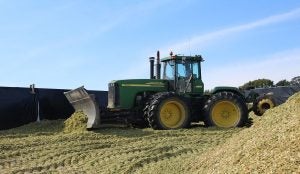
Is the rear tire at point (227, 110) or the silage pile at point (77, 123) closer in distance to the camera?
Answer: the silage pile at point (77, 123)

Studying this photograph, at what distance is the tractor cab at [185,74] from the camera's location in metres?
15.8

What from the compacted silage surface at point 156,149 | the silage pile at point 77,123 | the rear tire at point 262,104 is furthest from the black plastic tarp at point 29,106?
the rear tire at point 262,104

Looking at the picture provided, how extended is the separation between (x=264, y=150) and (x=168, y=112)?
A: 27.8 feet

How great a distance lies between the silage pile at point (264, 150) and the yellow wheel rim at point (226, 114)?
6.88 m

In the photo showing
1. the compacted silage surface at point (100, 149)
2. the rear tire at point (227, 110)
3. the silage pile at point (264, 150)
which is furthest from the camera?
the rear tire at point (227, 110)

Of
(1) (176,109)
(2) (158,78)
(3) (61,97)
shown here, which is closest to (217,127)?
(1) (176,109)

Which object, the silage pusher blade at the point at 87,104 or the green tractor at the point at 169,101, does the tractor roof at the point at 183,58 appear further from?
the silage pusher blade at the point at 87,104

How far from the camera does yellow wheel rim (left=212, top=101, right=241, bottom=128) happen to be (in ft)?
50.4

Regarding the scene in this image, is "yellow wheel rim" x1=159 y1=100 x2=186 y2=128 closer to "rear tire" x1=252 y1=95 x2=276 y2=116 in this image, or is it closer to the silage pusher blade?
the silage pusher blade

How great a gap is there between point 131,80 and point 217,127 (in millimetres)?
2841

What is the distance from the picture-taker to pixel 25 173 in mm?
8789

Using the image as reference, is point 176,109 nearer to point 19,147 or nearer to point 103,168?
point 19,147

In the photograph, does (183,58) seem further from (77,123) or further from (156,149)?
(156,149)

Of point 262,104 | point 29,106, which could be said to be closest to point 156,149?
point 29,106
